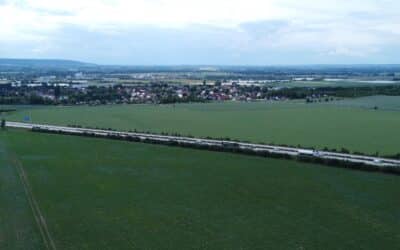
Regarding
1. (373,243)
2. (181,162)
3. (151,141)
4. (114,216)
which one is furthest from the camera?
(151,141)

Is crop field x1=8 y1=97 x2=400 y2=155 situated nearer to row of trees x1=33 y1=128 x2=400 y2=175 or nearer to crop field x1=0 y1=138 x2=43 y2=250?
row of trees x1=33 y1=128 x2=400 y2=175

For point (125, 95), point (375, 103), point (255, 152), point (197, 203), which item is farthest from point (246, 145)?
point (125, 95)

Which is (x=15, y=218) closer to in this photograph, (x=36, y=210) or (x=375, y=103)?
(x=36, y=210)

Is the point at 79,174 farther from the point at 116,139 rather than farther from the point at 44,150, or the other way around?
the point at 116,139

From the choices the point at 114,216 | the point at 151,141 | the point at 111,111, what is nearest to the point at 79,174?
the point at 114,216

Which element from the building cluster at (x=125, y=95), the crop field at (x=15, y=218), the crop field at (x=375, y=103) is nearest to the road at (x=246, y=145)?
the crop field at (x=15, y=218)

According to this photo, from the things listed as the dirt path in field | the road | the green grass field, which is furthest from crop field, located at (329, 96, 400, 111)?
the dirt path in field
